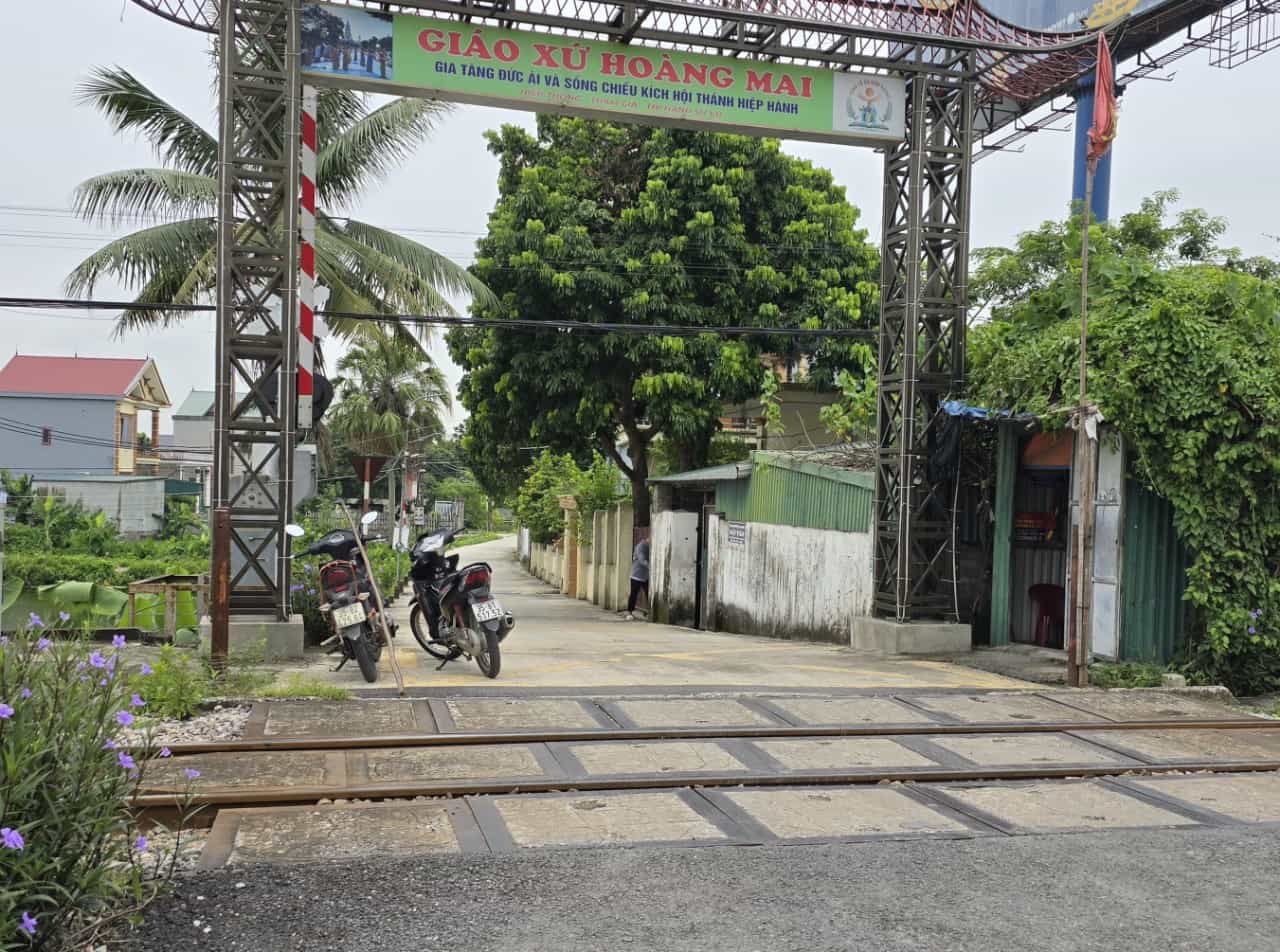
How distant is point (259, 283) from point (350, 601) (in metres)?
3.78

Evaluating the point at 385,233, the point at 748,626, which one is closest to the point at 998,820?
the point at 748,626

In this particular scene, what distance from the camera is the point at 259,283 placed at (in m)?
11.4

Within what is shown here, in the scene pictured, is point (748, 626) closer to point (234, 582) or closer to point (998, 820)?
point (234, 582)

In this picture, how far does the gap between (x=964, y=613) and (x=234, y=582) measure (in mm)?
8112

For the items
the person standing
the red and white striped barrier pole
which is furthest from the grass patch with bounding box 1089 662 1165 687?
the person standing

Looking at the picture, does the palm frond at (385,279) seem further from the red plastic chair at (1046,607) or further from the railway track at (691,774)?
the railway track at (691,774)

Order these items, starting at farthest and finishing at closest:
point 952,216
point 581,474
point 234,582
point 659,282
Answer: point 581,474, point 659,282, point 952,216, point 234,582

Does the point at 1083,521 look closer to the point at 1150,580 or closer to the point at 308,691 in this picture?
the point at 1150,580

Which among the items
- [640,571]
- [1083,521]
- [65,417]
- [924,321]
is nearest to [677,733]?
[1083,521]

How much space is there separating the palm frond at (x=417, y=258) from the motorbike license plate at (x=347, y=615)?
11135 mm

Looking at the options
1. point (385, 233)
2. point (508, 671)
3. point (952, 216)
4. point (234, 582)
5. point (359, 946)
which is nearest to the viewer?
point (359, 946)

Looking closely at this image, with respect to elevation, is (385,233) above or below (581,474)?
above

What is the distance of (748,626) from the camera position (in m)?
18.5

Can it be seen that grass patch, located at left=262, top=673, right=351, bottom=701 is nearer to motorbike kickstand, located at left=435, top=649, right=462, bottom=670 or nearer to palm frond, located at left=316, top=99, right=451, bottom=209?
motorbike kickstand, located at left=435, top=649, right=462, bottom=670
